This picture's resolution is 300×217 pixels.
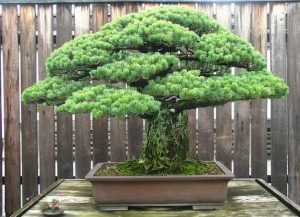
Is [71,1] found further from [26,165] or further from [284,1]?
[284,1]

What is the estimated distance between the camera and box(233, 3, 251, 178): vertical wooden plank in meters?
2.70

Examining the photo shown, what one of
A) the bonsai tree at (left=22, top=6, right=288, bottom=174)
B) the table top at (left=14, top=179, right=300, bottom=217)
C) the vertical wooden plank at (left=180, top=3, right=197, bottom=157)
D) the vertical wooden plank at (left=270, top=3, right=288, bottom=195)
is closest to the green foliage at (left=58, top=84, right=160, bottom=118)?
the bonsai tree at (left=22, top=6, right=288, bottom=174)

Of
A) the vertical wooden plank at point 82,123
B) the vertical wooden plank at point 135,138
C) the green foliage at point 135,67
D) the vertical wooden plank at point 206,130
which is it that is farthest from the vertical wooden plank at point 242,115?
the green foliage at point 135,67

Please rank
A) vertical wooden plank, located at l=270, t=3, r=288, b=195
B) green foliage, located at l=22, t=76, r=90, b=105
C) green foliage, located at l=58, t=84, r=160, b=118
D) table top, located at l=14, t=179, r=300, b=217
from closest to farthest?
green foliage, located at l=58, t=84, r=160, b=118 → table top, located at l=14, t=179, r=300, b=217 → green foliage, located at l=22, t=76, r=90, b=105 → vertical wooden plank, located at l=270, t=3, r=288, b=195

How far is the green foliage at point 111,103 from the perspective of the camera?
5.31 feet

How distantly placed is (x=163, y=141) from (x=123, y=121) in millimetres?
801

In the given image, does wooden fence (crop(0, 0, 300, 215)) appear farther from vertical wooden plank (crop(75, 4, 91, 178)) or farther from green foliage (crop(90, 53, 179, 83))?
green foliage (crop(90, 53, 179, 83))

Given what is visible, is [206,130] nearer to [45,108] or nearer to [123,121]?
[123,121]

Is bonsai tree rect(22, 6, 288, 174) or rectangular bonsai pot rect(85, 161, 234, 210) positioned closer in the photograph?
bonsai tree rect(22, 6, 288, 174)

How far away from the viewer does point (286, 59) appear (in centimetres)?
269

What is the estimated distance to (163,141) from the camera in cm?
195

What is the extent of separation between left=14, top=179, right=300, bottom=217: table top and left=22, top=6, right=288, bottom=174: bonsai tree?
0.21 meters

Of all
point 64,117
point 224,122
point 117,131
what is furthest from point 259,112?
point 64,117

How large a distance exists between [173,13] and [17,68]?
4.00ft
